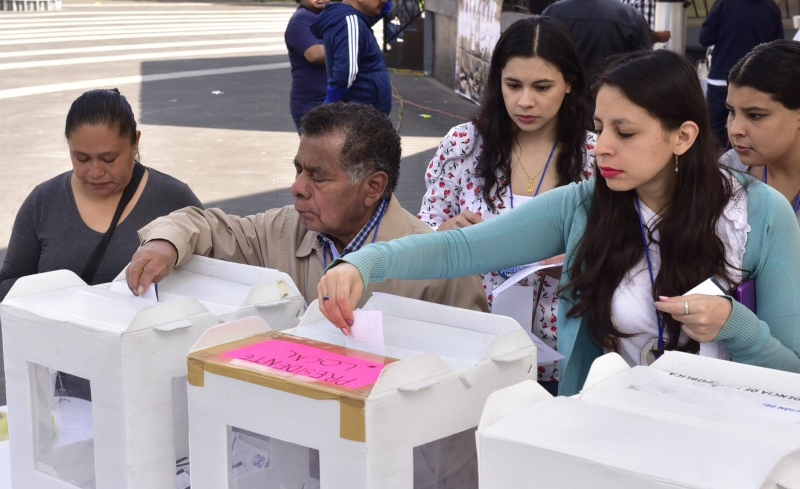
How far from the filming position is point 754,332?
169 cm

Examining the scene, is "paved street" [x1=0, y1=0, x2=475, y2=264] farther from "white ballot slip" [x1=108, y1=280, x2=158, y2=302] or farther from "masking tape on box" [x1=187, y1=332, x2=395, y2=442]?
"masking tape on box" [x1=187, y1=332, x2=395, y2=442]

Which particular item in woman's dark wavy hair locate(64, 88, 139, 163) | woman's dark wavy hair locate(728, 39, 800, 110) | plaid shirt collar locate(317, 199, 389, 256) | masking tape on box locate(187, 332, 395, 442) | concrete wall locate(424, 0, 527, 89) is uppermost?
woman's dark wavy hair locate(728, 39, 800, 110)

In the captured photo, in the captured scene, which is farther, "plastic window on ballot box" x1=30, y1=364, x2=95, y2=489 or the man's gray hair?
the man's gray hair

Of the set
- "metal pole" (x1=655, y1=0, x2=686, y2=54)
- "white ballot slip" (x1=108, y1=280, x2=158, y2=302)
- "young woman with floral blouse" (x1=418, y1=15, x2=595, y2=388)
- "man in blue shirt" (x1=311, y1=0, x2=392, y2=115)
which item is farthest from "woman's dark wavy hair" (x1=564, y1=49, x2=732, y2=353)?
"metal pole" (x1=655, y1=0, x2=686, y2=54)

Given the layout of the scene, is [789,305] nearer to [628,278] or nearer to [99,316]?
[628,278]

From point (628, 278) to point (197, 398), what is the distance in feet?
2.91

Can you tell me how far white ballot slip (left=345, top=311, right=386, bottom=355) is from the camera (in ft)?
5.12

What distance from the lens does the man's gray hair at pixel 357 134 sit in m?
2.26

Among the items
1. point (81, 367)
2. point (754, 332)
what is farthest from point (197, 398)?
point (754, 332)

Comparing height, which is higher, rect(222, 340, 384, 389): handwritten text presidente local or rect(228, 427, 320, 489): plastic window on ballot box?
rect(222, 340, 384, 389): handwritten text presidente local

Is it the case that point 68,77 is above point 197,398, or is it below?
below

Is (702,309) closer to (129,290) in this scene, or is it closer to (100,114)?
(129,290)

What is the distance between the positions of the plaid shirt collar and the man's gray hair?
0.05 m

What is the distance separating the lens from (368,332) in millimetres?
1570
